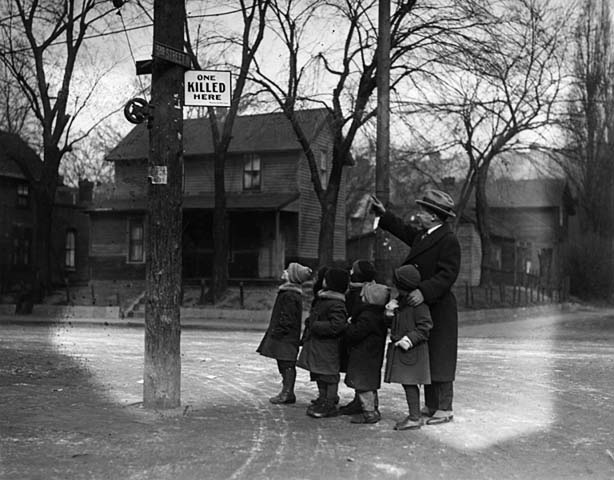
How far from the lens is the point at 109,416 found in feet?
26.0

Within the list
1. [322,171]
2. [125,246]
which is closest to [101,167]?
[125,246]

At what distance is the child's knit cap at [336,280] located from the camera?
26.2 feet

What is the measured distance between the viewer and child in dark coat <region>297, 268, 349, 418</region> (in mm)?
7906

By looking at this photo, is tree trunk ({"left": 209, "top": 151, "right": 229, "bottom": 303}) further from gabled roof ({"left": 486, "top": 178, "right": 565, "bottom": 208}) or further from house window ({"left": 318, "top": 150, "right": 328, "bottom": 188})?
gabled roof ({"left": 486, "top": 178, "right": 565, "bottom": 208})

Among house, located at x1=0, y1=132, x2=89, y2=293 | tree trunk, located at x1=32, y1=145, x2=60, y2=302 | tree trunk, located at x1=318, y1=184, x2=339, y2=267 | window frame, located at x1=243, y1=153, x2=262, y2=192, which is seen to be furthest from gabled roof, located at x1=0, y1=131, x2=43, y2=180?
tree trunk, located at x1=318, y1=184, x2=339, y2=267

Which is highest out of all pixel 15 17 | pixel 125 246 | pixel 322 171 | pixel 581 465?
pixel 15 17

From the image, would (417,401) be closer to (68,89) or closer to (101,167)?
(68,89)

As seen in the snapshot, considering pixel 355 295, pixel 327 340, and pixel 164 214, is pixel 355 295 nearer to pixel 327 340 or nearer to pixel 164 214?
pixel 327 340

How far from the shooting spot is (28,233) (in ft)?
146

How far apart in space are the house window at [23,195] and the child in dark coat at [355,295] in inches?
1524

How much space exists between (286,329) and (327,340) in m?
0.74

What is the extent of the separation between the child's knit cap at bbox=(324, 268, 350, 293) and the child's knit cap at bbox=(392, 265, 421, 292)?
0.73m

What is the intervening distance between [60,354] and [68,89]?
17.7 metres

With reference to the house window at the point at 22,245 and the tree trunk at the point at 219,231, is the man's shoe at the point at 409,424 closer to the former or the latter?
the tree trunk at the point at 219,231
